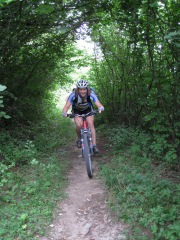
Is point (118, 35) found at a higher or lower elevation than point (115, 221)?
higher

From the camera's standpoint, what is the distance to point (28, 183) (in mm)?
5008

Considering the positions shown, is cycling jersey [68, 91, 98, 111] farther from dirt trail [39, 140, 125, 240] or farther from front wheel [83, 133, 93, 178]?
dirt trail [39, 140, 125, 240]

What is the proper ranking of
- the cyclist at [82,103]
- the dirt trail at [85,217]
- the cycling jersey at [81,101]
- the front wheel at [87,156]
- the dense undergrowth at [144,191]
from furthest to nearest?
the cycling jersey at [81,101]
the cyclist at [82,103]
the front wheel at [87,156]
the dirt trail at [85,217]
the dense undergrowth at [144,191]

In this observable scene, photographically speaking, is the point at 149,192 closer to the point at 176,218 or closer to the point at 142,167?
the point at 176,218

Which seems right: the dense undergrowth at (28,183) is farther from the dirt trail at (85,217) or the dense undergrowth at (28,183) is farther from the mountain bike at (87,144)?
the mountain bike at (87,144)

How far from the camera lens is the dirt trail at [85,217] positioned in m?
3.76

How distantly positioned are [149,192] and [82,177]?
1.95 metres

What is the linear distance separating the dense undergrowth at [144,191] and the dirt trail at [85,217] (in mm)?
191

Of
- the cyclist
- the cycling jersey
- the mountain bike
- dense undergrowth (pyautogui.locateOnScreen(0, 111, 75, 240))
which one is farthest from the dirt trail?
the cycling jersey

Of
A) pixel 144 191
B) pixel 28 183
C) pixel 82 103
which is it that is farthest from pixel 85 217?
pixel 82 103

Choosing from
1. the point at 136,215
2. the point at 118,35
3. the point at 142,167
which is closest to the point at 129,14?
the point at 118,35

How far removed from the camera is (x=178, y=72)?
5.23 m

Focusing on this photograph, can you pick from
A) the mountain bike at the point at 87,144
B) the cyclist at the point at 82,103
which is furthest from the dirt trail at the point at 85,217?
the cyclist at the point at 82,103

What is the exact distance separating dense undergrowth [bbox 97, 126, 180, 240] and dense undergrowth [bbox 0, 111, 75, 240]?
1.09m
